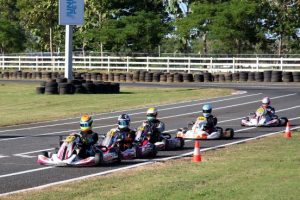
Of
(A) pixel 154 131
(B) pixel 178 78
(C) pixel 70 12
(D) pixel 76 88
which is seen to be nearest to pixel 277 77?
(B) pixel 178 78

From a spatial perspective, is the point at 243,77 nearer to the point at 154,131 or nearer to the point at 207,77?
the point at 207,77

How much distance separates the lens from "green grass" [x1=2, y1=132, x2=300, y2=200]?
9992 mm

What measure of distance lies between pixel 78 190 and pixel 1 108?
67.3ft

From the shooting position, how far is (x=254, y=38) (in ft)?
198

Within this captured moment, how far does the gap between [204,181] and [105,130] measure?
33.4 feet

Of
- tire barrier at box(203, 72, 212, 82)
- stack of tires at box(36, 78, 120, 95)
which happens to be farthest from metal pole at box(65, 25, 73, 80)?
tire barrier at box(203, 72, 212, 82)

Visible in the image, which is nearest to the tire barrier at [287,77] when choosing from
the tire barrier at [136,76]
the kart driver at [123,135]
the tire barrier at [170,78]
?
the tire barrier at [170,78]

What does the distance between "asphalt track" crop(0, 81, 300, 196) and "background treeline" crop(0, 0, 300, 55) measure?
787 inches

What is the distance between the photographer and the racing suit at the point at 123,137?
1450cm

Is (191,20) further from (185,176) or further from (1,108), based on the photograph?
(185,176)

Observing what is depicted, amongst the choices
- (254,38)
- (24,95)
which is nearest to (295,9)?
(254,38)

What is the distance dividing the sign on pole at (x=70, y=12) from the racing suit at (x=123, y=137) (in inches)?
1036

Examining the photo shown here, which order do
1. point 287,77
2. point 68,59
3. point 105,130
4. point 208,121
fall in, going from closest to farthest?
point 208,121
point 105,130
point 68,59
point 287,77

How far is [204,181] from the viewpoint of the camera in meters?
11.2
